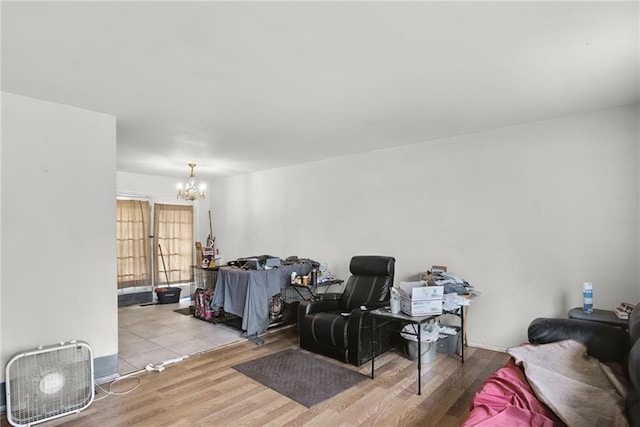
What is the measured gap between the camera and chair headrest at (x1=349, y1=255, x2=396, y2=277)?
396 centimetres

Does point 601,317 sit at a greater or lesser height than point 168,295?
greater

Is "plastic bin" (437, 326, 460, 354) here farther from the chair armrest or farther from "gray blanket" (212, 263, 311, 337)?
"gray blanket" (212, 263, 311, 337)

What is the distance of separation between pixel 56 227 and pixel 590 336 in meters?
4.09

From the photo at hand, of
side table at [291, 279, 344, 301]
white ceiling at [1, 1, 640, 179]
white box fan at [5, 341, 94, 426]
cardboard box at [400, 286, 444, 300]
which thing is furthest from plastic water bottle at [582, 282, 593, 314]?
white box fan at [5, 341, 94, 426]

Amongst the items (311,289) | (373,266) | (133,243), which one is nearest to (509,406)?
(373,266)

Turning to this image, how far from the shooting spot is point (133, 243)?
646 cm

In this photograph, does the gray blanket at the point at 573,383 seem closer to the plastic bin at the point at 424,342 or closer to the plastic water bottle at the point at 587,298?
the plastic water bottle at the point at 587,298

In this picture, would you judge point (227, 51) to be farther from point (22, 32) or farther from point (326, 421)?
point (326, 421)

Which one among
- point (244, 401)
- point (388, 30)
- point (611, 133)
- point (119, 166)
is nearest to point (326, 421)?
point (244, 401)

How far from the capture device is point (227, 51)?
214 cm

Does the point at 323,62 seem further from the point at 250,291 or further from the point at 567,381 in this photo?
the point at 250,291

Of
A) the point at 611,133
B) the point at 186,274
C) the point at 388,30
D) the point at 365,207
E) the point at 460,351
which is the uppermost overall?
the point at 388,30

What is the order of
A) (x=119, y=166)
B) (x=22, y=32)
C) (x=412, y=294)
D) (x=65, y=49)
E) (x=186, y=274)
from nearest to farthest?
A: (x=22, y=32)
(x=65, y=49)
(x=412, y=294)
(x=119, y=166)
(x=186, y=274)

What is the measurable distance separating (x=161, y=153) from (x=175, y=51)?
119 inches
